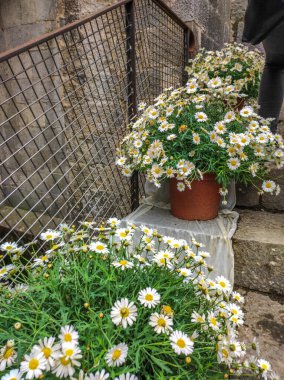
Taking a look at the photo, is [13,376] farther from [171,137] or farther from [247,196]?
[247,196]

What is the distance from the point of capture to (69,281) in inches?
36.3

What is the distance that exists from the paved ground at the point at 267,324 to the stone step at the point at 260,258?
0.15 feet

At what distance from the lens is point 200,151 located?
149 cm

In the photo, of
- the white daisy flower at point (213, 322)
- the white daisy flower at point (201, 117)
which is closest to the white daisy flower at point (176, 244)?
the white daisy flower at point (213, 322)

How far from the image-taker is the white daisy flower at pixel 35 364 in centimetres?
63

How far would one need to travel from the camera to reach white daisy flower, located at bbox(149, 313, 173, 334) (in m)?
0.76

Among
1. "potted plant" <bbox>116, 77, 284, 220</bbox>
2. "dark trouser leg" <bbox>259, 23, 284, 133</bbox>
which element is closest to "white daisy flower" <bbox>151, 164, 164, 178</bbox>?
"potted plant" <bbox>116, 77, 284, 220</bbox>

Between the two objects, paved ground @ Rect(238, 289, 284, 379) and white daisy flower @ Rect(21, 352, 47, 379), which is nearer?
white daisy flower @ Rect(21, 352, 47, 379)

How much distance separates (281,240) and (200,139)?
58 cm

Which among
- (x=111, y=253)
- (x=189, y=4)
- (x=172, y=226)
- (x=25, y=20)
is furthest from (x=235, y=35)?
(x=111, y=253)

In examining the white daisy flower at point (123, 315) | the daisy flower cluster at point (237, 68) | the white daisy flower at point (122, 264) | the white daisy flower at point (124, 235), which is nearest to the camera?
the white daisy flower at point (123, 315)

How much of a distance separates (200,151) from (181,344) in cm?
94

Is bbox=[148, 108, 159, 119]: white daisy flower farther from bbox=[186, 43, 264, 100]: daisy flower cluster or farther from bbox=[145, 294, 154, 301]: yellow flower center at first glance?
bbox=[145, 294, 154, 301]: yellow flower center

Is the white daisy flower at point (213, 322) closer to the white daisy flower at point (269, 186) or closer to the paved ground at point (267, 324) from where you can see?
the paved ground at point (267, 324)
